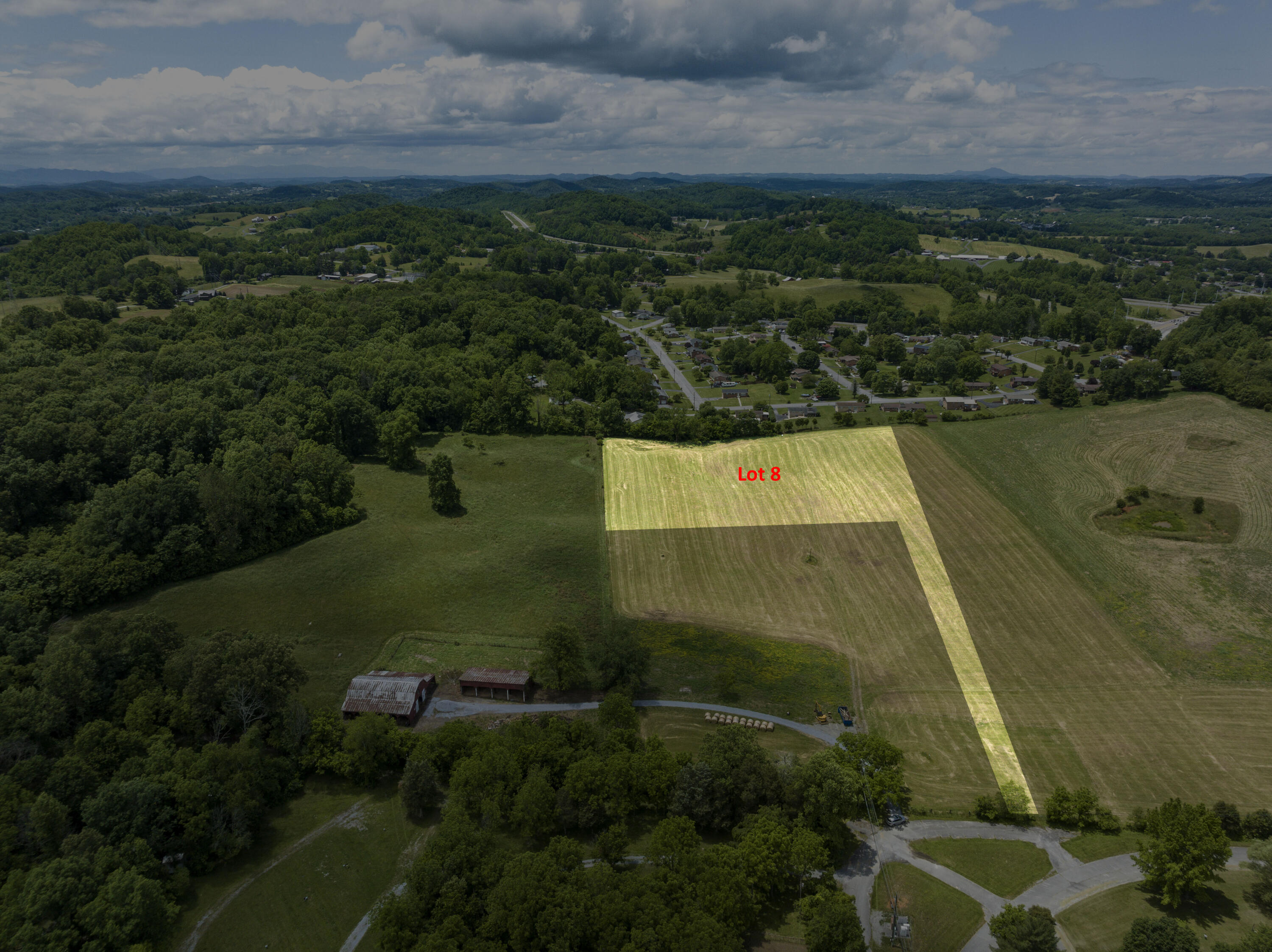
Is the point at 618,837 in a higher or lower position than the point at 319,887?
higher

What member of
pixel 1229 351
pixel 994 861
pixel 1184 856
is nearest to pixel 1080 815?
pixel 1184 856

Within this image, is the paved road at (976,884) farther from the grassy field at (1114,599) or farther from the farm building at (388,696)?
the farm building at (388,696)

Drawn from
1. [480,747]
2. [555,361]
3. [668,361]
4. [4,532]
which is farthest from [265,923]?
[668,361]

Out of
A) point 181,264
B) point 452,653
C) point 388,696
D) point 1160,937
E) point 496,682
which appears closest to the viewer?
point 1160,937

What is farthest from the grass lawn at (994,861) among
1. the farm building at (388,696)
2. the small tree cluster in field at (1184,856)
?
the farm building at (388,696)

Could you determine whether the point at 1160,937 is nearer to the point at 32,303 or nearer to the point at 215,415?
the point at 215,415

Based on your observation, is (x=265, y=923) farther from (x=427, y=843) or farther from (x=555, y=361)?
(x=555, y=361)
